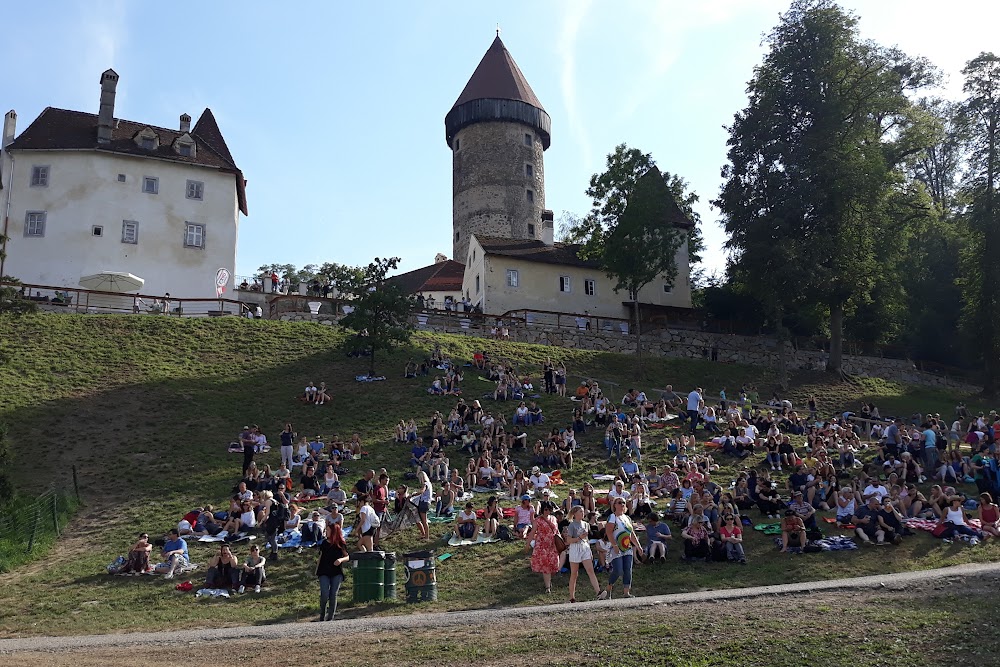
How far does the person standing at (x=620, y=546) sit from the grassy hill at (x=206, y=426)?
1.26 m

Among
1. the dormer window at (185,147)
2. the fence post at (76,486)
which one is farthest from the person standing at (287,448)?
the dormer window at (185,147)

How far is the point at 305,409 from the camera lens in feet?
98.2

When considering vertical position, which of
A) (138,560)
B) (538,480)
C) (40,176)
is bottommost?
(138,560)

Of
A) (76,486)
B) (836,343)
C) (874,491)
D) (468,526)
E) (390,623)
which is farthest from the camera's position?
(836,343)

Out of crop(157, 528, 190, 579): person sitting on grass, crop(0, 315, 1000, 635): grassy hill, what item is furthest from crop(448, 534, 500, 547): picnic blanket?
crop(157, 528, 190, 579): person sitting on grass

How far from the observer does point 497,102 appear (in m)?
66.9

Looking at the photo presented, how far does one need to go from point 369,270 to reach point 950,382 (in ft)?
99.5

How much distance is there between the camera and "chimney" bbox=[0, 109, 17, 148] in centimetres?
4794

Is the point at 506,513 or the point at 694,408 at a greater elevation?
the point at 694,408

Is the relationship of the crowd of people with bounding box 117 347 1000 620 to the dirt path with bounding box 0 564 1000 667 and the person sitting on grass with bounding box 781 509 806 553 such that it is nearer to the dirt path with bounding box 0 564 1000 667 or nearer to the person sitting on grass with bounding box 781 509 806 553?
the person sitting on grass with bounding box 781 509 806 553

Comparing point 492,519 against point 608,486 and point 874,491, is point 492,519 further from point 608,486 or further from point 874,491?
point 874,491

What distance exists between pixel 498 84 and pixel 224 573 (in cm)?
5668

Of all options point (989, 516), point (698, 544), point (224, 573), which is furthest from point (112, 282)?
point (989, 516)

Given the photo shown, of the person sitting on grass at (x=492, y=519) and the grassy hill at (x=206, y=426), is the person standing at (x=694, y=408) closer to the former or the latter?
the grassy hill at (x=206, y=426)
